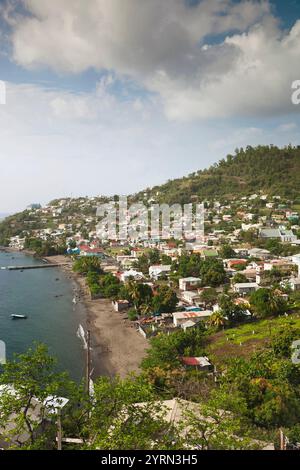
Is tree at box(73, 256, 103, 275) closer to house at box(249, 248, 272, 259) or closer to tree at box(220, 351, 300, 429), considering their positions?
house at box(249, 248, 272, 259)

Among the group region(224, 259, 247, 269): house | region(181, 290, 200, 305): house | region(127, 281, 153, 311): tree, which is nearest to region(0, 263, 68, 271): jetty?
region(224, 259, 247, 269): house

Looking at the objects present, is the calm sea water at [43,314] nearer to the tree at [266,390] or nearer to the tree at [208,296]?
the tree at [266,390]

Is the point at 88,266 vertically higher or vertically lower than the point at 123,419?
lower

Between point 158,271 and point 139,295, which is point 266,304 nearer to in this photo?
point 139,295

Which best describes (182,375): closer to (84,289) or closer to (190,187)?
(84,289)

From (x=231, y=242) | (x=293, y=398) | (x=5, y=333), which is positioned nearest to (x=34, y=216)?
(x=231, y=242)

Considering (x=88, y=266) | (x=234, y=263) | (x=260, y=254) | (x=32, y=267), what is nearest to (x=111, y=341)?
(x=234, y=263)
